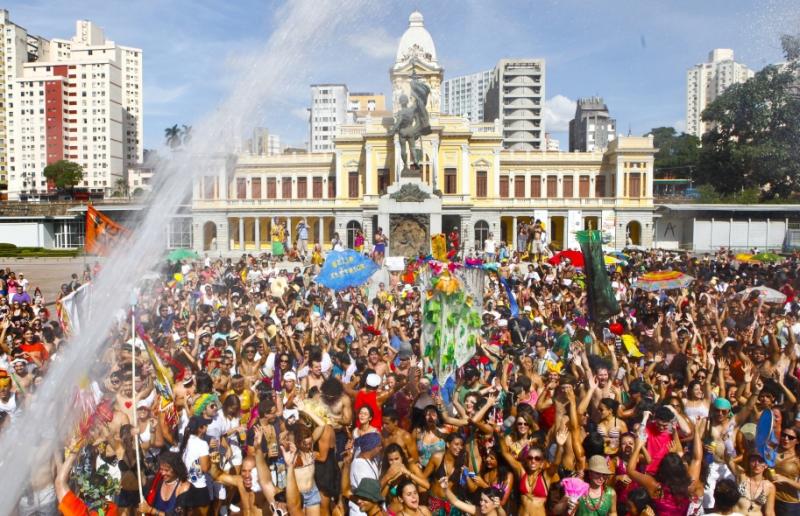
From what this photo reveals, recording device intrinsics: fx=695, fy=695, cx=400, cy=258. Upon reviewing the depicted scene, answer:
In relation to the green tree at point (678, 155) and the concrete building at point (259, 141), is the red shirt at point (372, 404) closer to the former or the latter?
the concrete building at point (259, 141)

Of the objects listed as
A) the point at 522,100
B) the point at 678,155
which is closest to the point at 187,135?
the point at 678,155

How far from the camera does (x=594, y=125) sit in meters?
94.5

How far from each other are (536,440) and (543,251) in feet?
72.3

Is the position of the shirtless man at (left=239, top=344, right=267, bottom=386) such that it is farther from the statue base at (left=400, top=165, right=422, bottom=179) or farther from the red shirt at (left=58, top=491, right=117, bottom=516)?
the statue base at (left=400, top=165, right=422, bottom=179)

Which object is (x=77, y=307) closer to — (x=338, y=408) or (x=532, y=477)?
(x=338, y=408)

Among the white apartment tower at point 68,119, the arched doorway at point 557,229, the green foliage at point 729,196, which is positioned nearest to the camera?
the green foliage at point 729,196

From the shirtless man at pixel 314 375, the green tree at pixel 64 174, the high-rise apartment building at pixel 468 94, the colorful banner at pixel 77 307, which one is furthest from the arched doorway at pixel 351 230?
the high-rise apartment building at pixel 468 94

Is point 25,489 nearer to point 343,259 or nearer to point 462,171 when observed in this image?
point 343,259

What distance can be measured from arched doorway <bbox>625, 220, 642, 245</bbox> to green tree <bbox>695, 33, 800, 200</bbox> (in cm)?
630

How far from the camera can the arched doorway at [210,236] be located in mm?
47881

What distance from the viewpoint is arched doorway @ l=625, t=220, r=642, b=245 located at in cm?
5160

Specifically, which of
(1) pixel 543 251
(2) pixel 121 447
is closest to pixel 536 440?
(2) pixel 121 447

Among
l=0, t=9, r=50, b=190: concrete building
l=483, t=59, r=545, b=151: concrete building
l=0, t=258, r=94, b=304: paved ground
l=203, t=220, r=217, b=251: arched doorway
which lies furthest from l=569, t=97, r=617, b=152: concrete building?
l=0, t=9, r=50, b=190: concrete building

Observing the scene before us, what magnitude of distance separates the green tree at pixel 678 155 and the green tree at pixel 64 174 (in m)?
64.9
